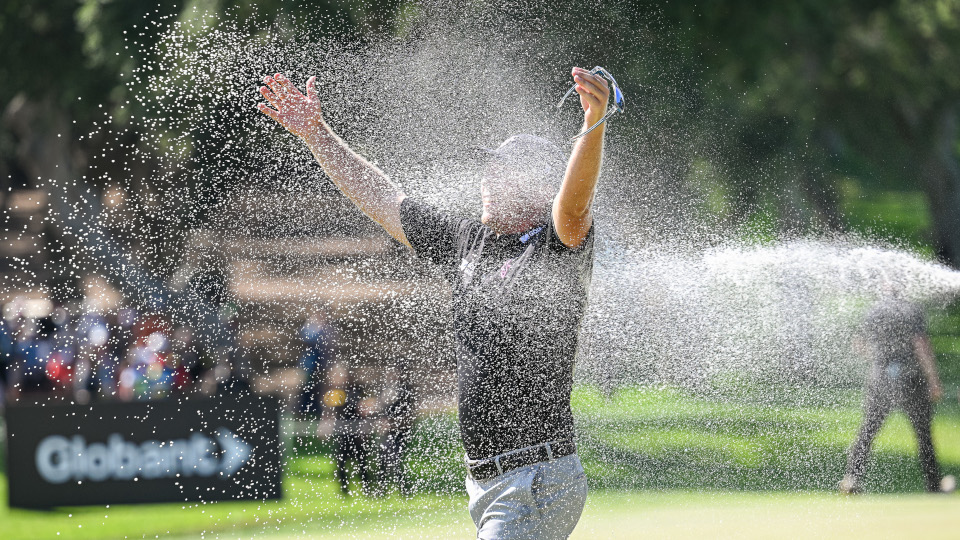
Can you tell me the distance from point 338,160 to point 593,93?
1.23 metres

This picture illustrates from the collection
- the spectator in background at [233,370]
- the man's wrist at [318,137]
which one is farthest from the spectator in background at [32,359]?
the man's wrist at [318,137]

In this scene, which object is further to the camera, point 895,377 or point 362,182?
point 895,377

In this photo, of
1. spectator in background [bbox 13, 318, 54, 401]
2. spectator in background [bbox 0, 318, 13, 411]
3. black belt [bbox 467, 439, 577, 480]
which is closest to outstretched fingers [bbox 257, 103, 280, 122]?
black belt [bbox 467, 439, 577, 480]

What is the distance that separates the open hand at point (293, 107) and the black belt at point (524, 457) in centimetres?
138

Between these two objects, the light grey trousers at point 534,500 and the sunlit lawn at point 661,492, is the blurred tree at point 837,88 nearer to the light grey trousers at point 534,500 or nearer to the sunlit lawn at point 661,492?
the sunlit lawn at point 661,492

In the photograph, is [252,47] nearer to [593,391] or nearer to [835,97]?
[593,391]

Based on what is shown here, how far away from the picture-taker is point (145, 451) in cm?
768

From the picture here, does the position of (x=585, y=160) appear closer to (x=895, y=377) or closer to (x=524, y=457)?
(x=524, y=457)

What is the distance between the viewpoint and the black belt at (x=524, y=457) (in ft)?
9.96

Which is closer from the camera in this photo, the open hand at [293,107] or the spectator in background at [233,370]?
the open hand at [293,107]

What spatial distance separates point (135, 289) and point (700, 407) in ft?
32.4

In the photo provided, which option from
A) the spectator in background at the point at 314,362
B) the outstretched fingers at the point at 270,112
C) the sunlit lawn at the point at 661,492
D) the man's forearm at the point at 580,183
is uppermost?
the outstretched fingers at the point at 270,112

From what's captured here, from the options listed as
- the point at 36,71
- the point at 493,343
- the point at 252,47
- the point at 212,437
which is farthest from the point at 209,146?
the point at 493,343

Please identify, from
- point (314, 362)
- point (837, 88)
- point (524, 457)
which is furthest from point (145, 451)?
point (837, 88)
